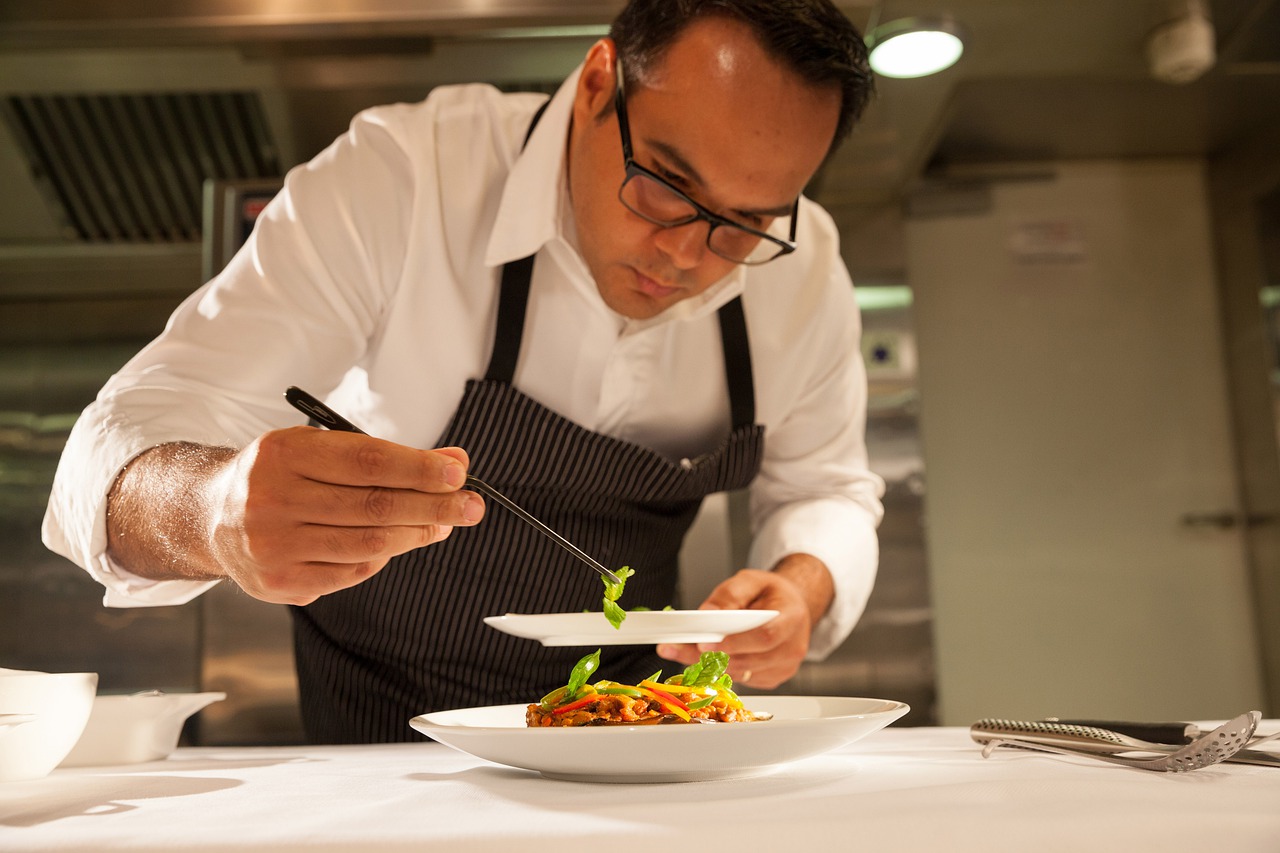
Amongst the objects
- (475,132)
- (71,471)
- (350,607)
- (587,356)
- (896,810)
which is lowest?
(896,810)

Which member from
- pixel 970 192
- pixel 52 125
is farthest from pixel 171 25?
pixel 970 192

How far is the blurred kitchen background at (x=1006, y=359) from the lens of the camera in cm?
267

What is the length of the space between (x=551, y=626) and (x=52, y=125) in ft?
7.11

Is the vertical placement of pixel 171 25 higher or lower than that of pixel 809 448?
higher

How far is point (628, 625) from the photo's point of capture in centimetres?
96

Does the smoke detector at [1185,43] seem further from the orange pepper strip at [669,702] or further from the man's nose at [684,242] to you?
the orange pepper strip at [669,702]

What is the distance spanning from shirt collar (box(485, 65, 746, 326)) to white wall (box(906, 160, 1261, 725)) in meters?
1.81

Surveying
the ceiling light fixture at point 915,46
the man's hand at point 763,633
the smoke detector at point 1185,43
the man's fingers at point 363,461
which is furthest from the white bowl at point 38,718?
the smoke detector at point 1185,43

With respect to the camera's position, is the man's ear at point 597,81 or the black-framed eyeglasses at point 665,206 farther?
the man's ear at point 597,81

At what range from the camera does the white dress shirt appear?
131 cm

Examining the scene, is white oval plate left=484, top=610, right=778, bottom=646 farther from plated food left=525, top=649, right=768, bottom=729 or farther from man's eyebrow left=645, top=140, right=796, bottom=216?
man's eyebrow left=645, top=140, right=796, bottom=216

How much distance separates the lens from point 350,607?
4.99 feet

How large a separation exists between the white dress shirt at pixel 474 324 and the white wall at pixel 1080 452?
4.85 ft

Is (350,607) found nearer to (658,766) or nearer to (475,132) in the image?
(475,132)
